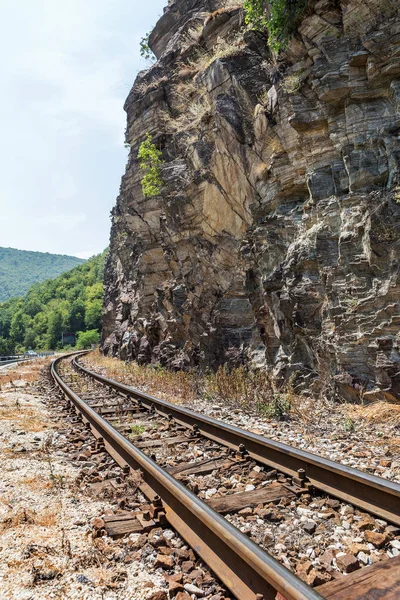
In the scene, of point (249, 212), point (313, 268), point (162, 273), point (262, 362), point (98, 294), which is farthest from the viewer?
point (98, 294)

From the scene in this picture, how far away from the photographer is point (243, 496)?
398cm

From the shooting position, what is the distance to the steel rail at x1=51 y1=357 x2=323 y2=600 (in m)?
2.34

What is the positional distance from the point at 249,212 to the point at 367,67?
4514 mm

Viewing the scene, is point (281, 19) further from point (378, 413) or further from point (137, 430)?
point (137, 430)

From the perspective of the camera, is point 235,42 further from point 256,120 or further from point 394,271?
point 394,271

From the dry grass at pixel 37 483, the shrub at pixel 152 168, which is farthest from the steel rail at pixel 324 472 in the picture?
the shrub at pixel 152 168

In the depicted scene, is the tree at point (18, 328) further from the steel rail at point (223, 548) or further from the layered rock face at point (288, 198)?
the steel rail at point (223, 548)

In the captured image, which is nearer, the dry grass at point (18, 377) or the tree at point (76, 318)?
the dry grass at point (18, 377)

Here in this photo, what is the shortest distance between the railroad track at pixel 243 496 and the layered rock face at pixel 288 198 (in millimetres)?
3191

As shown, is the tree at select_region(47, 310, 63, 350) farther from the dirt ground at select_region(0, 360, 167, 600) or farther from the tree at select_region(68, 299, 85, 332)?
the dirt ground at select_region(0, 360, 167, 600)

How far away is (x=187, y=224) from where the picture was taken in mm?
14758

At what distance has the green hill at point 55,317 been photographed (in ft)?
294

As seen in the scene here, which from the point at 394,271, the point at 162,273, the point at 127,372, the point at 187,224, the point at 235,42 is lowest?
the point at 127,372

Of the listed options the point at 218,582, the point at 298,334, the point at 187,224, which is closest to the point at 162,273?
the point at 187,224
